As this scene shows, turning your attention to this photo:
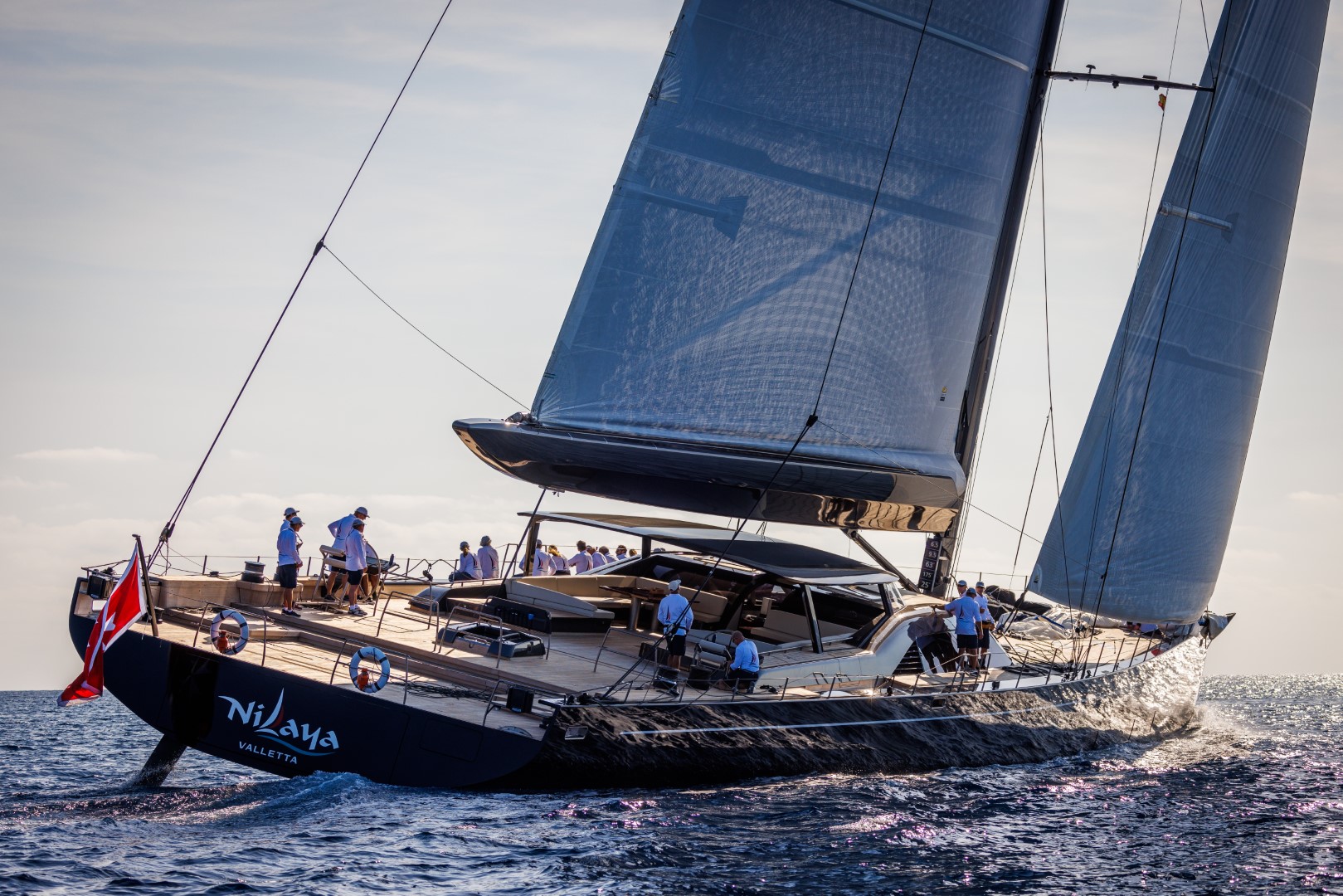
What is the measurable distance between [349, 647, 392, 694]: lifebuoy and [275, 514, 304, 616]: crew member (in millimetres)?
3508

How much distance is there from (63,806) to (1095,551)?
49.1 ft

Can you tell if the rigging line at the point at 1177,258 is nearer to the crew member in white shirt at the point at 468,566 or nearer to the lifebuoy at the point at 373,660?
the crew member in white shirt at the point at 468,566

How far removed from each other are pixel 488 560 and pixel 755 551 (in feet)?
20.9

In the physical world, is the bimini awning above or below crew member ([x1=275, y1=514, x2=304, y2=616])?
above

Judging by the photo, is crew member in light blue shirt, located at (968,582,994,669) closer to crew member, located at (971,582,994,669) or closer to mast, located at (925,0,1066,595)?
crew member, located at (971,582,994,669)

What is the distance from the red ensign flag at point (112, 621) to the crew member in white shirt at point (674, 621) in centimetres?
469

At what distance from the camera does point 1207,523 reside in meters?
21.2

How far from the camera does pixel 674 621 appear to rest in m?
13.0

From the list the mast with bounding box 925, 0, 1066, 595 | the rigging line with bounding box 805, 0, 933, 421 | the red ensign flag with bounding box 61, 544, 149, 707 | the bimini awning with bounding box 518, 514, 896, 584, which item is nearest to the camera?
the red ensign flag with bounding box 61, 544, 149, 707

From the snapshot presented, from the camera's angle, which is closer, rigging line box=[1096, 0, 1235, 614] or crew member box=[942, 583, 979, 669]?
crew member box=[942, 583, 979, 669]

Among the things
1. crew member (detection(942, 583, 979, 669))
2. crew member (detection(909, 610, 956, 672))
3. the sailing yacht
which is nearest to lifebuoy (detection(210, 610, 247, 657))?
the sailing yacht

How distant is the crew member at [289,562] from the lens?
14.0m

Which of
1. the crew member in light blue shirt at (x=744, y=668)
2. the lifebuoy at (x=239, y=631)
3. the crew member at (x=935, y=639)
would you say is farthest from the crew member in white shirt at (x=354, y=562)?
the crew member at (x=935, y=639)

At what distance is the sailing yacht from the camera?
35.5ft
